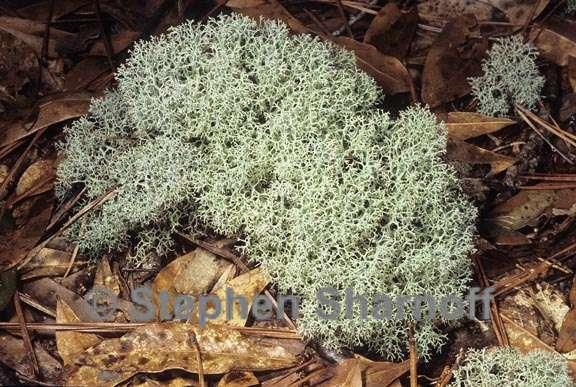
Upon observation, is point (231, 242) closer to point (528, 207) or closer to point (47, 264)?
point (47, 264)

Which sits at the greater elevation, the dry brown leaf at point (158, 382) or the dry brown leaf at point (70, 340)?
the dry brown leaf at point (70, 340)

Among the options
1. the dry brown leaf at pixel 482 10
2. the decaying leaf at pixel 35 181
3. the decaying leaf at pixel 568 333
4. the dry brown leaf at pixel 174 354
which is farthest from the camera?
the dry brown leaf at pixel 482 10

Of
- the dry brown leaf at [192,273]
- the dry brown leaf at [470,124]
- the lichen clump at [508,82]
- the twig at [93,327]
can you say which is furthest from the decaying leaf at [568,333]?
the dry brown leaf at [192,273]

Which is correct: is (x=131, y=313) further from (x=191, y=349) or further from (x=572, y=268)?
(x=572, y=268)

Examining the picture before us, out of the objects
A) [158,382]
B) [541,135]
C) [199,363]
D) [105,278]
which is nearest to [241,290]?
[199,363]

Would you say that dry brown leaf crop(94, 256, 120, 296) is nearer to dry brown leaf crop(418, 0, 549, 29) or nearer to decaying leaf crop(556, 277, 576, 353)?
decaying leaf crop(556, 277, 576, 353)

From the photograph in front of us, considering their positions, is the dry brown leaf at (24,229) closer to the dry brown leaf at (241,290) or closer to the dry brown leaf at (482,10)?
the dry brown leaf at (241,290)

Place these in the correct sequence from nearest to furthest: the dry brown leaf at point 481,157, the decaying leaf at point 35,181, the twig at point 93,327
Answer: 1. the twig at point 93,327
2. the decaying leaf at point 35,181
3. the dry brown leaf at point 481,157

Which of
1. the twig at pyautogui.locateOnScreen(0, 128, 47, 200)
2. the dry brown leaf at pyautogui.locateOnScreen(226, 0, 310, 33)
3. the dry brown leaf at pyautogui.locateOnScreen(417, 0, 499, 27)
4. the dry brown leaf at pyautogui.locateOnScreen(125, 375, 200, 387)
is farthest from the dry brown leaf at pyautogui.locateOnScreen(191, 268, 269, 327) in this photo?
the dry brown leaf at pyautogui.locateOnScreen(417, 0, 499, 27)
